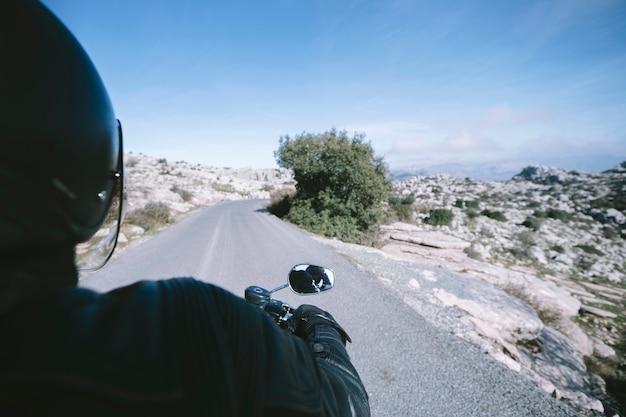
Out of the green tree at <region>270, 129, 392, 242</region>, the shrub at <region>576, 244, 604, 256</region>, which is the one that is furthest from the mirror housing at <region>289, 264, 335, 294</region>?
the shrub at <region>576, 244, 604, 256</region>

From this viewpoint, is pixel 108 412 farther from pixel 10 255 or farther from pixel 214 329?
pixel 10 255

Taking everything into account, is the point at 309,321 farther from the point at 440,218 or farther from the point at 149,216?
the point at 440,218

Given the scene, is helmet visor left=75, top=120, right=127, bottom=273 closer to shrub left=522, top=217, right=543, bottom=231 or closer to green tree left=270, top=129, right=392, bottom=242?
green tree left=270, top=129, right=392, bottom=242

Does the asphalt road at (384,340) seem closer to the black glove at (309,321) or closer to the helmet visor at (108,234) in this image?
the black glove at (309,321)

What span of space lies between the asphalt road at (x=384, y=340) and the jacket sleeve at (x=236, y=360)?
2994 millimetres

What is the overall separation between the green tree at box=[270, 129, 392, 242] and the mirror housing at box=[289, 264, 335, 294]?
40.4ft

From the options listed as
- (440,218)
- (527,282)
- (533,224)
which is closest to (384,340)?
(527,282)

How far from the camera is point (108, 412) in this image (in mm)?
439

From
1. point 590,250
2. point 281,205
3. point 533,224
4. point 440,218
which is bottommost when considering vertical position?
point 590,250

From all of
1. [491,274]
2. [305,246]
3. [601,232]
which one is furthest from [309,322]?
[601,232]

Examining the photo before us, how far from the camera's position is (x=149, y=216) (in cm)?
1527

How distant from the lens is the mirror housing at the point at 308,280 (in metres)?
2.12

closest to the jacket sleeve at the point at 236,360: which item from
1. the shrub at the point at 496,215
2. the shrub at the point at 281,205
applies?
the shrub at the point at 281,205

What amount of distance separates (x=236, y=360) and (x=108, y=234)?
103cm
